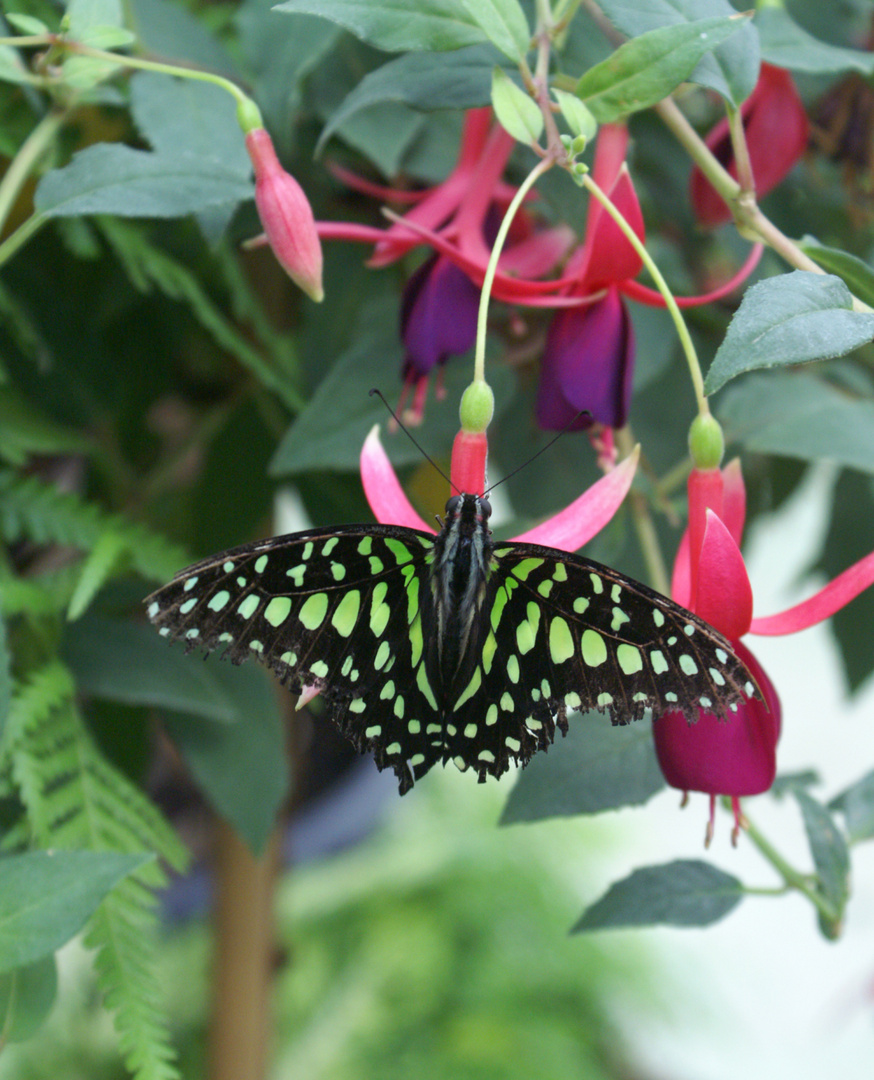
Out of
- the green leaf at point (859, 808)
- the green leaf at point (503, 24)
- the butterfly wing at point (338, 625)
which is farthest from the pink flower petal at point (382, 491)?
the green leaf at point (859, 808)

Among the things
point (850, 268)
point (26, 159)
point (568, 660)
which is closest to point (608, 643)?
point (568, 660)

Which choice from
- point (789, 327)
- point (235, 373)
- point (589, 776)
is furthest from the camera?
point (235, 373)

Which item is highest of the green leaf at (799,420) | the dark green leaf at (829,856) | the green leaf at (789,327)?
the green leaf at (789,327)

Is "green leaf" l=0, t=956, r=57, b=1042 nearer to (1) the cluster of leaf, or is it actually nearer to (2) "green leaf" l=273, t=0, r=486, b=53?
(1) the cluster of leaf

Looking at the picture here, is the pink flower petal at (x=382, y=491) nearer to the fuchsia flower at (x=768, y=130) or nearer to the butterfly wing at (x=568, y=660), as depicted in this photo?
the butterfly wing at (x=568, y=660)

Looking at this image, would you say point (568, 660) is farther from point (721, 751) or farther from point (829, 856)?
point (829, 856)

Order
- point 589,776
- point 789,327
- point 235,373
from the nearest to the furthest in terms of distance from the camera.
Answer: point 789,327, point 589,776, point 235,373
